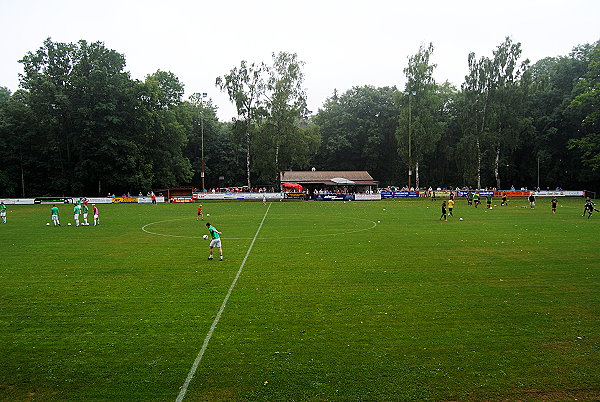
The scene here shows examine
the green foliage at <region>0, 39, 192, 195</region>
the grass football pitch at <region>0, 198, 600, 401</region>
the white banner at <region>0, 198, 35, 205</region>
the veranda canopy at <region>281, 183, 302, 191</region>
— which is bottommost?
the grass football pitch at <region>0, 198, 600, 401</region>

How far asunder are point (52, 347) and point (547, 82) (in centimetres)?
8323

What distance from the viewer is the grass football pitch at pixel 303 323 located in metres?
7.24

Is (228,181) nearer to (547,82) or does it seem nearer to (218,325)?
(547,82)

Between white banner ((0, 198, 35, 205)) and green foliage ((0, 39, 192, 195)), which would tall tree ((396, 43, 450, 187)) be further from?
white banner ((0, 198, 35, 205))

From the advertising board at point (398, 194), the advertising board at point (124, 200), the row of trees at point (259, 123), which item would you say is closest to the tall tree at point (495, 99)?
the row of trees at point (259, 123)

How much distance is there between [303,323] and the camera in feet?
33.0

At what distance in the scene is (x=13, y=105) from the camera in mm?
73125

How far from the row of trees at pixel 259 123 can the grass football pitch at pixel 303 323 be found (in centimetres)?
5169

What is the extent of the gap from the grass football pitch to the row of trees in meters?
51.7

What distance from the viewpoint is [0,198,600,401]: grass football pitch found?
724 centimetres

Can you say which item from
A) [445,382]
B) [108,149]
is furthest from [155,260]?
[108,149]

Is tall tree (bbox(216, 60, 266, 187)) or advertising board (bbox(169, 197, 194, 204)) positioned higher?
tall tree (bbox(216, 60, 266, 187))

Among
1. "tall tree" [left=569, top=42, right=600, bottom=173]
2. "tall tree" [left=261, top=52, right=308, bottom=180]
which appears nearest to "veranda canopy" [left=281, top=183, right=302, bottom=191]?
"tall tree" [left=261, top=52, right=308, bottom=180]

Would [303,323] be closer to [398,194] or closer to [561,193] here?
[398,194]
